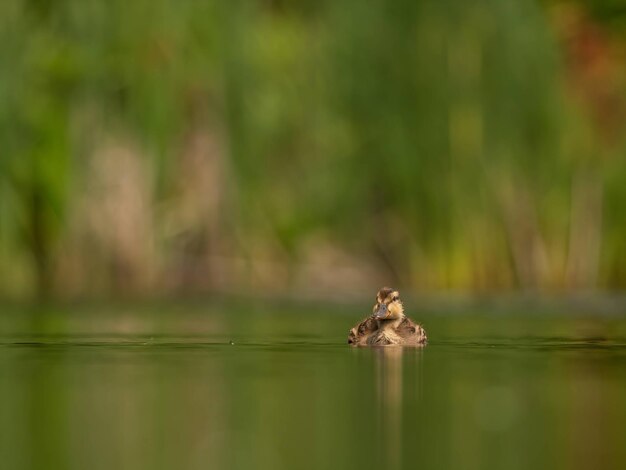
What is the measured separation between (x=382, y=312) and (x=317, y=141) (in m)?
9.39

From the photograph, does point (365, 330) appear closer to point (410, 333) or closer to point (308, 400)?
point (410, 333)

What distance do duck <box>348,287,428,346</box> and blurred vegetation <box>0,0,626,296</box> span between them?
855 centimetres

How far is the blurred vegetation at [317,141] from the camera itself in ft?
69.2

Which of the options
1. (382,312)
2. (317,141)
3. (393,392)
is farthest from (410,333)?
(317,141)

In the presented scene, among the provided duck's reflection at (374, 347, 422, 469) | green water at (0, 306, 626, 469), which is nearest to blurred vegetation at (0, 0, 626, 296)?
green water at (0, 306, 626, 469)

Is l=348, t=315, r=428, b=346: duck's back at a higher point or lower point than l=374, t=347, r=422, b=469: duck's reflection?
higher

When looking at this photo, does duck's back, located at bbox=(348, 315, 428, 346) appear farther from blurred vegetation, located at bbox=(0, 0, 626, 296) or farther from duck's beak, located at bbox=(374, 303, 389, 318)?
blurred vegetation, located at bbox=(0, 0, 626, 296)

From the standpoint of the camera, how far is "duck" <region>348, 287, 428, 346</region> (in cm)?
1238

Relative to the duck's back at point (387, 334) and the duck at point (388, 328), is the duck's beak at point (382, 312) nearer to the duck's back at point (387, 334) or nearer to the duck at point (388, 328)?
the duck at point (388, 328)

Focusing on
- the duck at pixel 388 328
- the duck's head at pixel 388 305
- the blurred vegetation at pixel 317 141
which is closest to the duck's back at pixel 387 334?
the duck at pixel 388 328

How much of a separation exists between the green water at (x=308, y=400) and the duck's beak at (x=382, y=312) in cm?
23

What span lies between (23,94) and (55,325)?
583 centimetres

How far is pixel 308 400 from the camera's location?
353 inches

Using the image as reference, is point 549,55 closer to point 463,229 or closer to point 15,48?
point 463,229
